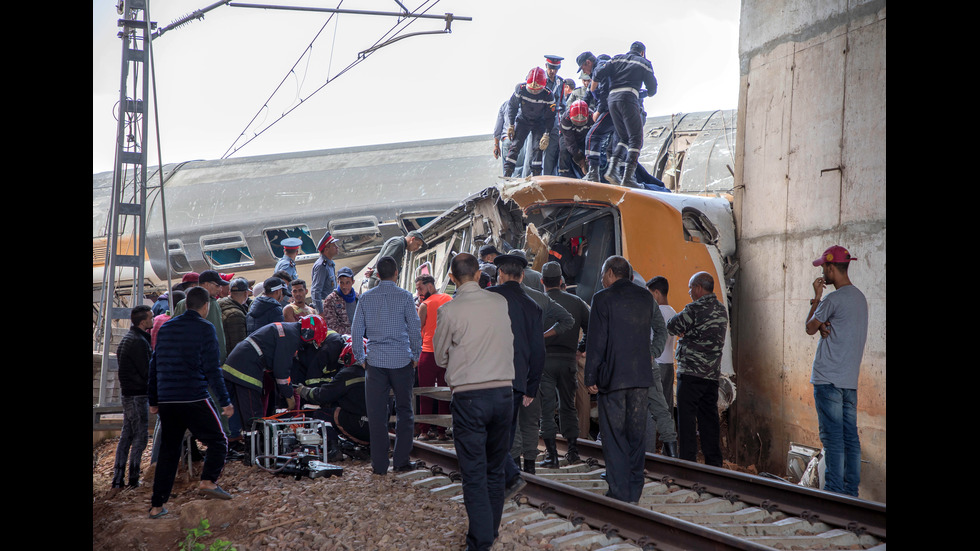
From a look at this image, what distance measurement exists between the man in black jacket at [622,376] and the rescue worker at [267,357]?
9.68 ft

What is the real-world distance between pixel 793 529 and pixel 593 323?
6.36 feet

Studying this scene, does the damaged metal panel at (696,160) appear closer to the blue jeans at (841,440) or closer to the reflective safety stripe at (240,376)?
the blue jeans at (841,440)

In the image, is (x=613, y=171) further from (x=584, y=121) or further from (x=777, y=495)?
(x=777, y=495)

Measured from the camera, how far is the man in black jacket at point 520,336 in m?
5.27

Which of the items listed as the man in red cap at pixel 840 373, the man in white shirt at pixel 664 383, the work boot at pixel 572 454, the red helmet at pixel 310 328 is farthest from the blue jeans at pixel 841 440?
the red helmet at pixel 310 328

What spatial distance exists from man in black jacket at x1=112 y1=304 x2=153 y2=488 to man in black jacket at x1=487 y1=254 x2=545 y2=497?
11.6 feet

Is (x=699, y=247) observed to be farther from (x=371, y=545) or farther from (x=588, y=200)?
(x=371, y=545)

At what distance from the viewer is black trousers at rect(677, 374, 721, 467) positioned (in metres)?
7.32

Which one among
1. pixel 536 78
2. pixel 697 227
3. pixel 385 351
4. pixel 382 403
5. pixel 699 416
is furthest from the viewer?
pixel 536 78

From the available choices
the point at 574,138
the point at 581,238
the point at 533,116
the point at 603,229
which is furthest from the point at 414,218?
the point at 603,229

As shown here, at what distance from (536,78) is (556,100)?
0.57 m

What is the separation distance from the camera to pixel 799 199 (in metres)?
8.56

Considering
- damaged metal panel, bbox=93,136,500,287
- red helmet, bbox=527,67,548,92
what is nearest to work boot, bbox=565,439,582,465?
red helmet, bbox=527,67,548,92
